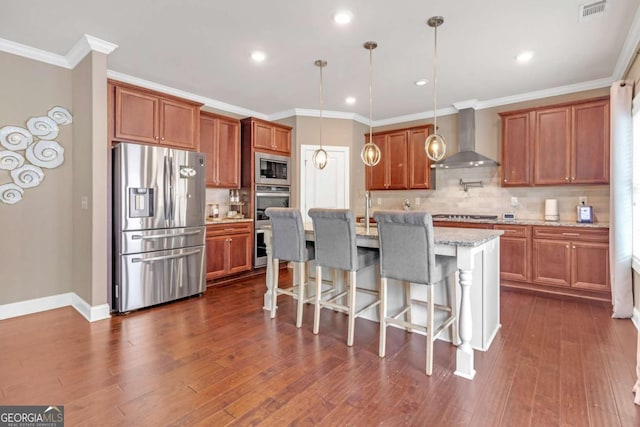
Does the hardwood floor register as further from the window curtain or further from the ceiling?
the ceiling

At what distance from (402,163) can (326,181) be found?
134cm

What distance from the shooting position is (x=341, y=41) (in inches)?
121

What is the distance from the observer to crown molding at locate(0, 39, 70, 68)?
3072mm

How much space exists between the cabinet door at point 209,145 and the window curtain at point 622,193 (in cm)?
473

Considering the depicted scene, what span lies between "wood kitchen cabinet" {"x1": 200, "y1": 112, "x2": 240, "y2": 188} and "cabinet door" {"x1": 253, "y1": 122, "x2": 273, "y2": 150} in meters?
0.27

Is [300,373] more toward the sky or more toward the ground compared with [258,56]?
more toward the ground

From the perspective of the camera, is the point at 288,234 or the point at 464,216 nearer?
the point at 288,234

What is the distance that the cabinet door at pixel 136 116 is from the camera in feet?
11.2

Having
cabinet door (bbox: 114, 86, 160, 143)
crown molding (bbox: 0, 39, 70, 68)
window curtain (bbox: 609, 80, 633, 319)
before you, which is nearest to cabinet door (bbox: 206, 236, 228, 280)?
cabinet door (bbox: 114, 86, 160, 143)

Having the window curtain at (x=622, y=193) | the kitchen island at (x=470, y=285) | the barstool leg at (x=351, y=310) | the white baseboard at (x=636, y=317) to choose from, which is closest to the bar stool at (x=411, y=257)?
the kitchen island at (x=470, y=285)

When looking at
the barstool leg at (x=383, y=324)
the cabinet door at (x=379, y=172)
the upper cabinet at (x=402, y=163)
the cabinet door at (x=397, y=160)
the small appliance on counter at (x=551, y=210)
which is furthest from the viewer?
the cabinet door at (x=379, y=172)

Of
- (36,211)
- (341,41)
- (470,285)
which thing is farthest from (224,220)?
(470,285)

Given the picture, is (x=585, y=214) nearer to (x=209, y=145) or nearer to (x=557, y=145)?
(x=557, y=145)

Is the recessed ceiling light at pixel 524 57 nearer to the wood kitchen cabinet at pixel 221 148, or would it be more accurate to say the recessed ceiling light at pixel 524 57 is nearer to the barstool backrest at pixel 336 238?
the barstool backrest at pixel 336 238
